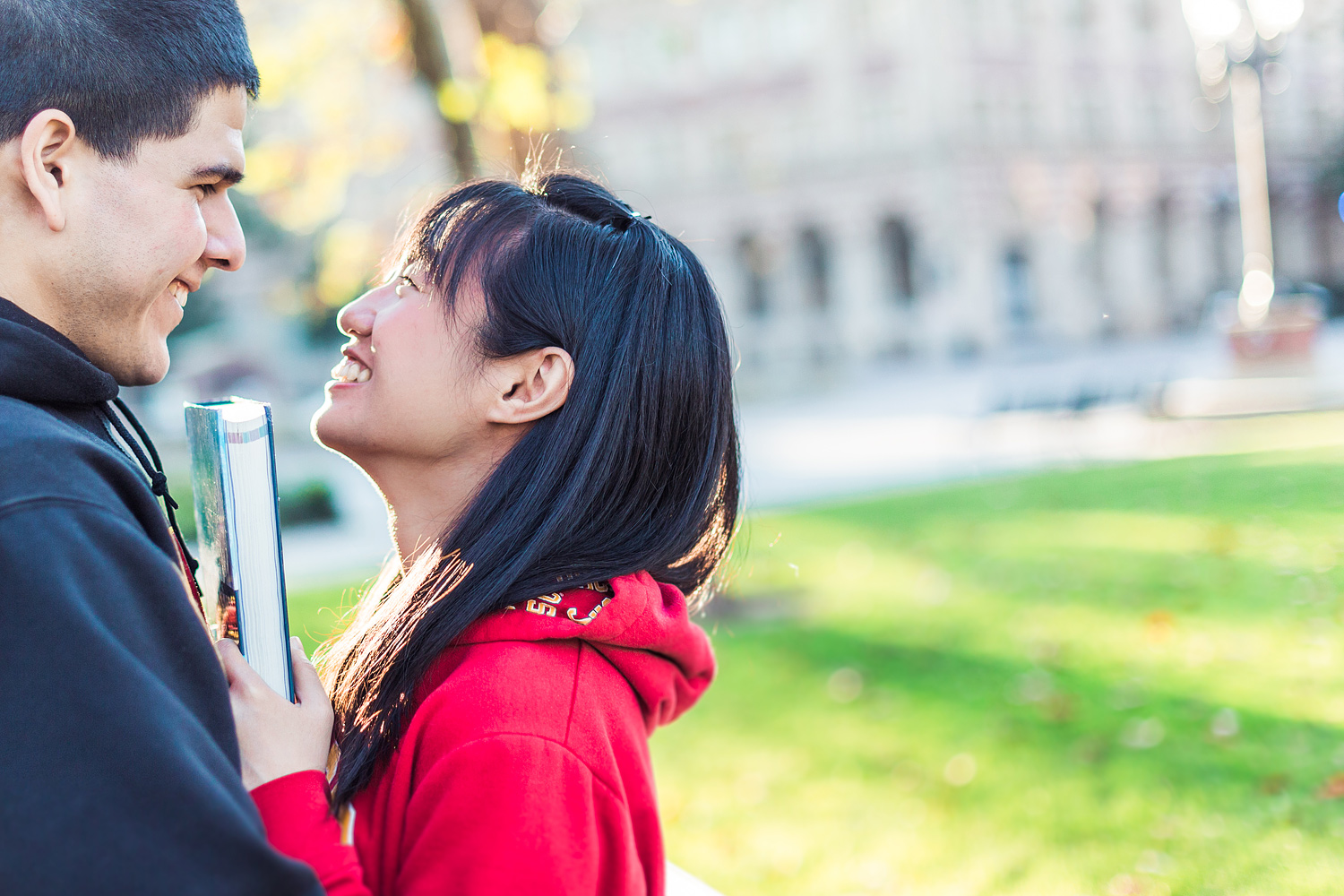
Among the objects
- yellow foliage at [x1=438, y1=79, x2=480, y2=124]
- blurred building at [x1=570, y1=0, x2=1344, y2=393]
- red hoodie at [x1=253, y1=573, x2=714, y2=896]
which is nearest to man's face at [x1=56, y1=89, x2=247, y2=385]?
red hoodie at [x1=253, y1=573, x2=714, y2=896]

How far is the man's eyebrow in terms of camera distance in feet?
5.27

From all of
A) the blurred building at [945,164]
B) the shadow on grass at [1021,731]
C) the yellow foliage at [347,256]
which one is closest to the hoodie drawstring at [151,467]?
the shadow on grass at [1021,731]

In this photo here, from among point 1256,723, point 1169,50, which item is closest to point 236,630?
point 1256,723

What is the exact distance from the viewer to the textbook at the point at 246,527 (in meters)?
1.63

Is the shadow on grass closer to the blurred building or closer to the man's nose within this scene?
the man's nose

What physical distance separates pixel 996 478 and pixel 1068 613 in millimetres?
6427

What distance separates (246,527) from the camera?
1656 millimetres

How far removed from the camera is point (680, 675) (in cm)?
205

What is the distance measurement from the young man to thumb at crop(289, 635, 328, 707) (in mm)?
336

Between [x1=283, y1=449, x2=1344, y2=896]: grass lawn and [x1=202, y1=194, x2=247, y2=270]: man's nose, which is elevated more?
[x1=202, y1=194, x2=247, y2=270]: man's nose

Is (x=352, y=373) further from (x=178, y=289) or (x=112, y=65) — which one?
(x=112, y=65)

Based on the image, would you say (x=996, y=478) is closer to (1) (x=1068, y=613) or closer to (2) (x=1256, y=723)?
(1) (x=1068, y=613)

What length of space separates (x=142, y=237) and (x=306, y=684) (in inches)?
27.1

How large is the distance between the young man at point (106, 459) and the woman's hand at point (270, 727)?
197 millimetres
